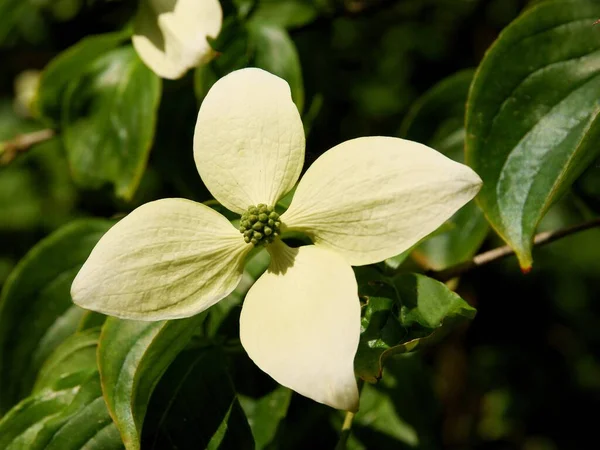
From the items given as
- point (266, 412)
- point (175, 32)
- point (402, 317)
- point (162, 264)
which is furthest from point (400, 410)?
point (175, 32)

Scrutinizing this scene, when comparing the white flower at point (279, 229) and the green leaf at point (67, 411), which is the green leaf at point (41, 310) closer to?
the green leaf at point (67, 411)

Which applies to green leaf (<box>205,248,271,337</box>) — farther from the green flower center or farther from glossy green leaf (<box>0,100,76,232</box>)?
glossy green leaf (<box>0,100,76,232</box>)

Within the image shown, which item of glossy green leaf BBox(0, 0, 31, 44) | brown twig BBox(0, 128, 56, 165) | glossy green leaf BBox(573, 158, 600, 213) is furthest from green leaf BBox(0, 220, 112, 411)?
glossy green leaf BBox(573, 158, 600, 213)

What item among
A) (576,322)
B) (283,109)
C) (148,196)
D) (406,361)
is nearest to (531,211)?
(283,109)

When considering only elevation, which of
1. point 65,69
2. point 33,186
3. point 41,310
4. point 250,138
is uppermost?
point 250,138

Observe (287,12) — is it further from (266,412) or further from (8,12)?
(266,412)

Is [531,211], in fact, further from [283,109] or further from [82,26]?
[82,26]

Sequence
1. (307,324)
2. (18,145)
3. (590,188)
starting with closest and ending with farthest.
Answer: (307,324), (590,188), (18,145)
